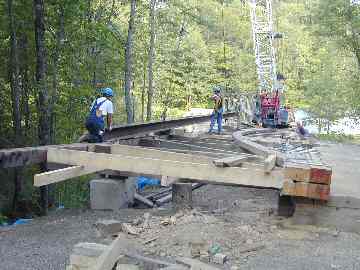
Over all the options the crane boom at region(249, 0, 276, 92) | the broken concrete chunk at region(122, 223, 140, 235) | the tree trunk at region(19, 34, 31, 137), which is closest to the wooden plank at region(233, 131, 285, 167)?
the broken concrete chunk at region(122, 223, 140, 235)

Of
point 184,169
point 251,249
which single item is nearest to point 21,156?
point 184,169

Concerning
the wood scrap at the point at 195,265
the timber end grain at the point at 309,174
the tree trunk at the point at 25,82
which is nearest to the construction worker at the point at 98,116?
the timber end grain at the point at 309,174

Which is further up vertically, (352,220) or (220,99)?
(220,99)

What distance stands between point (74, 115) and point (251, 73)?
39563 millimetres

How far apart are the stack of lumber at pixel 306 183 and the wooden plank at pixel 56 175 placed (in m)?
2.97

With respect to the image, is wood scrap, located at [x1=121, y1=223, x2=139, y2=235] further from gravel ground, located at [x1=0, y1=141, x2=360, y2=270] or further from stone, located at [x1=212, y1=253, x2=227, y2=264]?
stone, located at [x1=212, y1=253, x2=227, y2=264]

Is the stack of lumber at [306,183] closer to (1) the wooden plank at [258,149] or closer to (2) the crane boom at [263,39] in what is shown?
(1) the wooden plank at [258,149]

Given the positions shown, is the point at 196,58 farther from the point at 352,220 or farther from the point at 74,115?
the point at 352,220

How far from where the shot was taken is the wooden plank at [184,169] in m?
6.33

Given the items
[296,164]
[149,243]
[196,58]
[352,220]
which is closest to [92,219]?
[149,243]

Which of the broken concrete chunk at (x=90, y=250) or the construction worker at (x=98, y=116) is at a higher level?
the construction worker at (x=98, y=116)

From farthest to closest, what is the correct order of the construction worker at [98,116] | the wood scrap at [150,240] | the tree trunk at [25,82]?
the tree trunk at [25,82] < the construction worker at [98,116] < the wood scrap at [150,240]

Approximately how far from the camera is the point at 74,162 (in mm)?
7508

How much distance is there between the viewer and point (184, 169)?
6.63 metres
